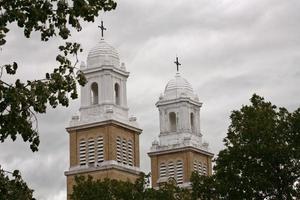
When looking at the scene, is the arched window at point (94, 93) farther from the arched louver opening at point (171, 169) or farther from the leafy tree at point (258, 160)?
the leafy tree at point (258, 160)

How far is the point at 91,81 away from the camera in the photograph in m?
85.7

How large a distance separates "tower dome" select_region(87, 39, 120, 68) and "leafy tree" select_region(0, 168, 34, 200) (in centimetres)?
6671

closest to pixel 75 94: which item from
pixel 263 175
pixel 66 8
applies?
pixel 66 8

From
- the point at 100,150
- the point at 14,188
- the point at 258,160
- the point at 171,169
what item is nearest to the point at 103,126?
the point at 100,150

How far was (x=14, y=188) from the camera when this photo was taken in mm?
18578

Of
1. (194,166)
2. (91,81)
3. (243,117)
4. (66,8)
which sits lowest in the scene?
(66,8)

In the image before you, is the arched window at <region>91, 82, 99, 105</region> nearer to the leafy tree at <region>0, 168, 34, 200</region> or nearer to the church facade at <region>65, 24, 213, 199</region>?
the church facade at <region>65, 24, 213, 199</region>

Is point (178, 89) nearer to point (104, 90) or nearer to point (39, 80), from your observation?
point (104, 90)

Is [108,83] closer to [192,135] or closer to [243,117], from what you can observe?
[192,135]

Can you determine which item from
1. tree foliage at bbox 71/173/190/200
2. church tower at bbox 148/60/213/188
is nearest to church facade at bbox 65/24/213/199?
church tower at bbox 148/60/213/188

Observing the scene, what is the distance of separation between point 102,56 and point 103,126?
6.80 meters

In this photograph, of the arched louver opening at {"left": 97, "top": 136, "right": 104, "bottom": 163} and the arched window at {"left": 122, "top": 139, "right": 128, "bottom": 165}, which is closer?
the arched louver opening at {"left": 97, "top": 136, "right": 104, "bottom": 163}

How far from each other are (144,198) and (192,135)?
49.5 m

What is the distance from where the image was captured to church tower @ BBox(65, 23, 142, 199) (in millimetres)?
83688
